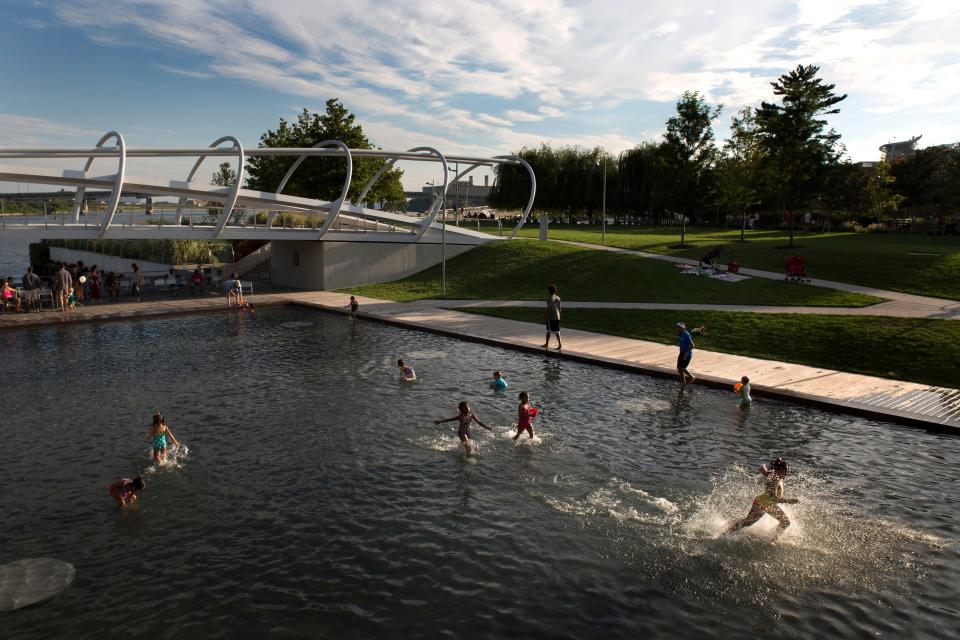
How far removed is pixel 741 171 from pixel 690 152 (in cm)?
704

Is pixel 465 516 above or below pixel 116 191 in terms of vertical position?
below

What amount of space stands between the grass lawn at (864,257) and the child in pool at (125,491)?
2723cm

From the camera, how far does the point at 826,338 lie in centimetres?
1895

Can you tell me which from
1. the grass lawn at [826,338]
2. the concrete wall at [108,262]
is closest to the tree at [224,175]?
the concrete wall at [108,262]

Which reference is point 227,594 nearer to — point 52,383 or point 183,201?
point 52,383

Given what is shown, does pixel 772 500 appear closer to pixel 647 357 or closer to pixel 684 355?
pixel 684 355

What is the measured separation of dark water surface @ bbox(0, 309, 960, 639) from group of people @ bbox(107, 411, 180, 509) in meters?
0.21

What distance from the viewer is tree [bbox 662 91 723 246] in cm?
3672

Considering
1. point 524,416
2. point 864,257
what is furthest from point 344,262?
point 864,257

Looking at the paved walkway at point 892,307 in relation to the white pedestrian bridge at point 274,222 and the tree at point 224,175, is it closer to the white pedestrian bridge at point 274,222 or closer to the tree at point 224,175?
the white pedestrian bridge at point 274,222

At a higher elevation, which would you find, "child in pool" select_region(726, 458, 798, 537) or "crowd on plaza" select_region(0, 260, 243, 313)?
"crowd on plaza" select_region(0, 260, 243, 313)

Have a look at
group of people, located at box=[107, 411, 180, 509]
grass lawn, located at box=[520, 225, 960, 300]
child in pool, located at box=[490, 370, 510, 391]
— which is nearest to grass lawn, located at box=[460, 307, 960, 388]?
child in pool, located at box=[490, 370, 510, 391]

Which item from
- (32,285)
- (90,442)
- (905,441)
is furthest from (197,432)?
(32,285)

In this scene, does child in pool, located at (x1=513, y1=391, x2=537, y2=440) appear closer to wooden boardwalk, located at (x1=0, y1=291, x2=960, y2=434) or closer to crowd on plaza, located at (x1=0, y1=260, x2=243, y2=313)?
wooden boardwalk, located at (x1=0, y1=291, x2=960, y2=434)
